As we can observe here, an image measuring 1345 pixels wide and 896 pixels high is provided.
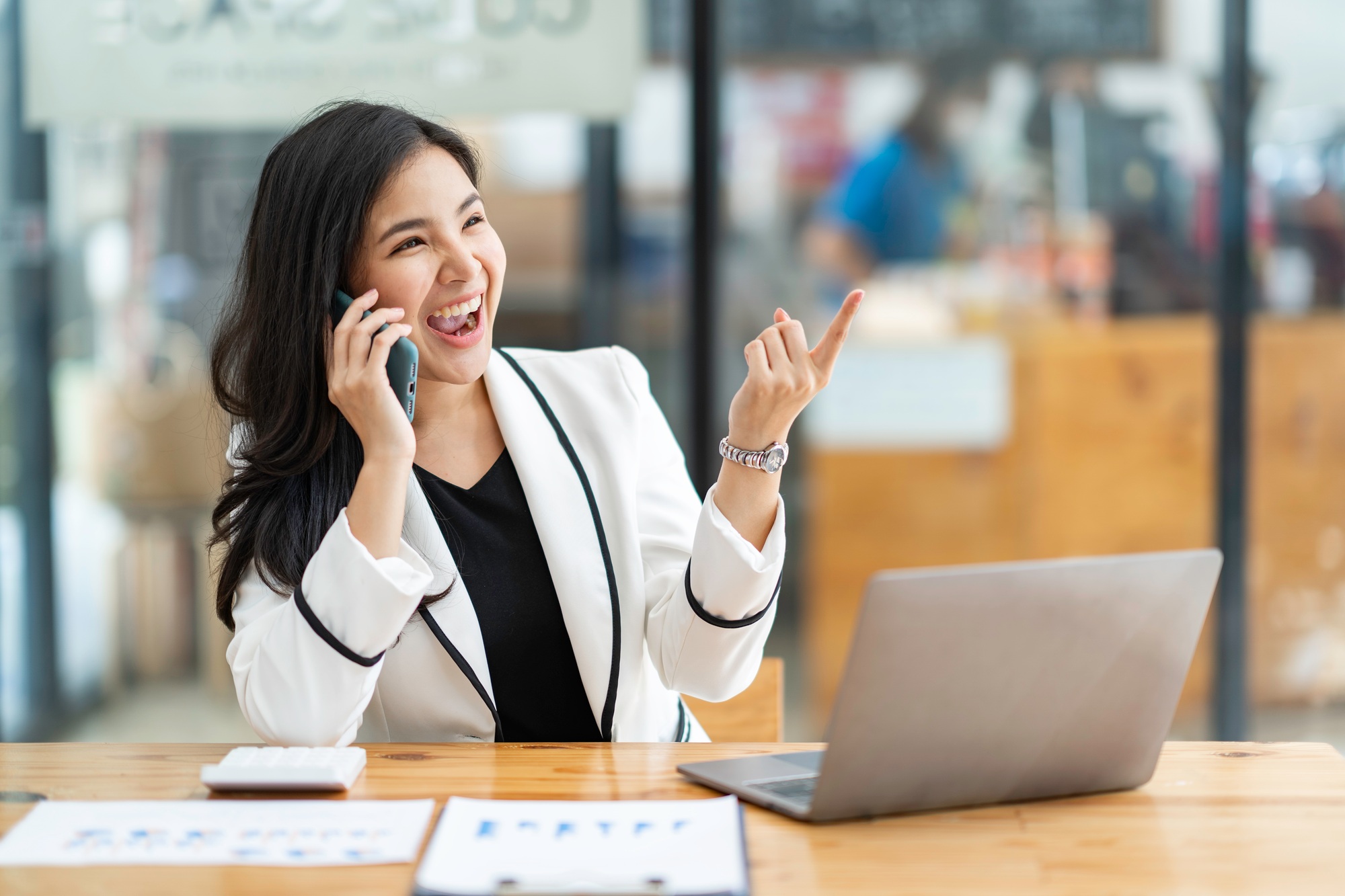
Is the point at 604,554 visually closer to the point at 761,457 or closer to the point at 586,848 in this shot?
the point at 761,457

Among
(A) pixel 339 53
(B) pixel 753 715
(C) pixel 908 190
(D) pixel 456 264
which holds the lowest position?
(B) pixel 753 715

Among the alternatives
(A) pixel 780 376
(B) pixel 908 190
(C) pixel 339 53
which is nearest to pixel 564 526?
(A) pixel 780 376

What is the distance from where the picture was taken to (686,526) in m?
1.85

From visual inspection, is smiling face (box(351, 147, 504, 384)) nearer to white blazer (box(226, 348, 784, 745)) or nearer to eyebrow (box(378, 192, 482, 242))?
eyebrow (box(378, 192, 482, 242))

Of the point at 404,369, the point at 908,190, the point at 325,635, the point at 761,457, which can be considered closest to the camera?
the point at 325,635

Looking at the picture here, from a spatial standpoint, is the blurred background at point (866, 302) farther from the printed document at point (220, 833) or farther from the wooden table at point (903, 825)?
the printed document at point (220, 833)

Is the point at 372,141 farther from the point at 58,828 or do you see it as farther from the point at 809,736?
the point at 809,736

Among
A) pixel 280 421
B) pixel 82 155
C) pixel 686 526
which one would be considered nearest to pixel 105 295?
pixel 82 155

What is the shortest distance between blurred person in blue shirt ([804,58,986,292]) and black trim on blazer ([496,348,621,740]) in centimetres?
159

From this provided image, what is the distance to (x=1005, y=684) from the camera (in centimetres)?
116

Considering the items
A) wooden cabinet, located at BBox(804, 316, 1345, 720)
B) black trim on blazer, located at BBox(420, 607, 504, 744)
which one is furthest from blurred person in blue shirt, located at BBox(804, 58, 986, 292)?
black trim on blazer, located at BBox(420, 607, 504, 744)

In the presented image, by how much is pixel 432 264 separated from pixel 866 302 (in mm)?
1777

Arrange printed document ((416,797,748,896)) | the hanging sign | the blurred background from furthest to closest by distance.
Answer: the blurred background → the hanging sign → printed document ((416,797,748,896))

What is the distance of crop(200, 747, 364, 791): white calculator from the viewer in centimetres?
127
